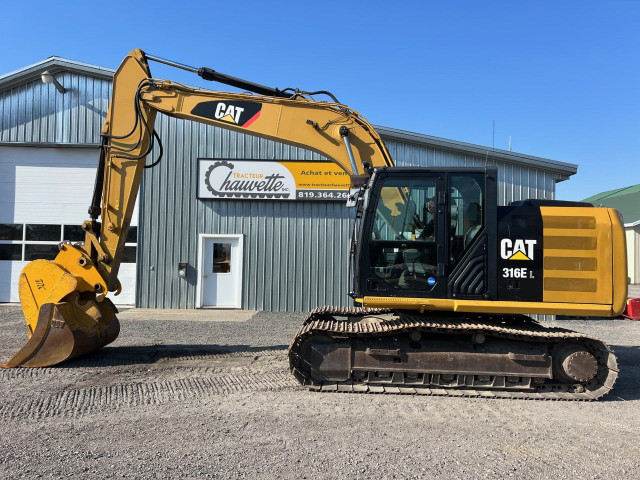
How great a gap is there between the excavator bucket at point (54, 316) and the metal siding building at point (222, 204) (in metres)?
6.18

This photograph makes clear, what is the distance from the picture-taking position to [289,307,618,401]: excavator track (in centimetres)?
530

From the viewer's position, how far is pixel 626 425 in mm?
4531

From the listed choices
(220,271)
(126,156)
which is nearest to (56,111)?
(220,271)

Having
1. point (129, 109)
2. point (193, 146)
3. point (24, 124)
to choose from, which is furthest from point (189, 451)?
point (24, 124)

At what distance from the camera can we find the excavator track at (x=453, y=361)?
5.30 m

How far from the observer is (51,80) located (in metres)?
12.3

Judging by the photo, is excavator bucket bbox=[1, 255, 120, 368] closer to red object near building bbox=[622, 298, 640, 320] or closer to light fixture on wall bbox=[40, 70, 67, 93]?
red object near building bbox=[622, 298, 640, 320]

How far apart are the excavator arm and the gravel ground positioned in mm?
538

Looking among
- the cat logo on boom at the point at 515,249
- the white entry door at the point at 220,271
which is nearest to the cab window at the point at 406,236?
the cat logo on boom at the point at 515,249

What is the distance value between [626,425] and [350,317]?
3.24 m

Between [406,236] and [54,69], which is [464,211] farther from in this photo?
[54,69]

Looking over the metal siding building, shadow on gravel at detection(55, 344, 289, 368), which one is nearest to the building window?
the metal siding building

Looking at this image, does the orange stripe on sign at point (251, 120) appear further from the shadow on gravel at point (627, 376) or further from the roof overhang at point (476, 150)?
the roof overhang at point (476, 150)

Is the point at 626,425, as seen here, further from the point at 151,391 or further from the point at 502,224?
the point at 151,391
